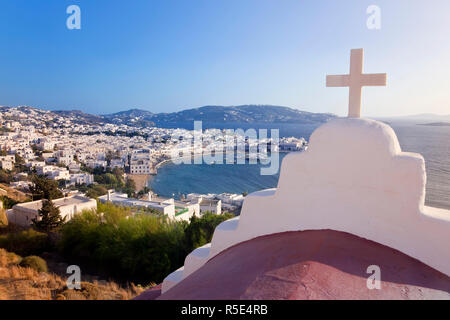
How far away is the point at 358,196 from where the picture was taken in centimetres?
261

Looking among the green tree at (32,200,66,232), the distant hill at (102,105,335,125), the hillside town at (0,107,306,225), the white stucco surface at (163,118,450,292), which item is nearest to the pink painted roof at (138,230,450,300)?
the white stucco surface at (163,118,450,292)

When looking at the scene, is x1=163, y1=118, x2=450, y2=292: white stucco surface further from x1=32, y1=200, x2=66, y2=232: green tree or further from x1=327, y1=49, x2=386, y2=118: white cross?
x1=32, y1=200, x2=66, y2=232: green tree

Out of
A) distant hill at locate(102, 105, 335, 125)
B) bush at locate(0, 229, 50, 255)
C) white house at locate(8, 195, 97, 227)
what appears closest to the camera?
bush at locate(0, 229, 50, 255)

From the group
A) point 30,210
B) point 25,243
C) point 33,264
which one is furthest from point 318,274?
point 30,210

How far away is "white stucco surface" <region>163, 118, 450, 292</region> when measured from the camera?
2348 millimetres

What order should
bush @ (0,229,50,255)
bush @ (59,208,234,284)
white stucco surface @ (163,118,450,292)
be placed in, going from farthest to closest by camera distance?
bush @ (0,229,50,255), bush @ (59,208,234,284), white stucco surface @ (163,118,450,292)

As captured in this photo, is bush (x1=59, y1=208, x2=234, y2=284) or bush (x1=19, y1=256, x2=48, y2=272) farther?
bush (x1=59, y1=208, x2=234, y2=284)

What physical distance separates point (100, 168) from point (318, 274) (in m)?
54.1

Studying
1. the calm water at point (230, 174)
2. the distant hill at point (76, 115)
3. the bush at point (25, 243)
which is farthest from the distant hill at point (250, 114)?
the bush at point (25, 243)

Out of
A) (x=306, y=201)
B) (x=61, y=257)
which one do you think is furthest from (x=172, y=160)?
(x=306, y=201)

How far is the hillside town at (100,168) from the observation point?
24.9m

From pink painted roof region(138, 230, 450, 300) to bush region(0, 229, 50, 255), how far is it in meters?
11.0
